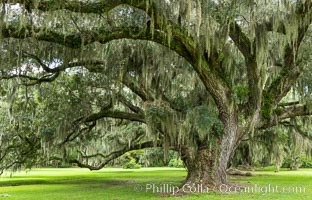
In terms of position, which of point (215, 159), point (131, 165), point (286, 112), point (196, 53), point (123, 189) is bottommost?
point (131, 165)

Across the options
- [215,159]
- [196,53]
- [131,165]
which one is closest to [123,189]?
[215,159]

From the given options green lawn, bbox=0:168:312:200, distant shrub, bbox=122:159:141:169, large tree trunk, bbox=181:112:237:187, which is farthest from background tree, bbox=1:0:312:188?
distant shrub, bbox=122:159:141:169

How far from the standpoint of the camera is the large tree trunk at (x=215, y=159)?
9773 millimetres

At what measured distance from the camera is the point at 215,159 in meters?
9.89

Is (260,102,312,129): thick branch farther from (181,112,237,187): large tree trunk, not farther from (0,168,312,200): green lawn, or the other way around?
(0,168,312,200): green lawn

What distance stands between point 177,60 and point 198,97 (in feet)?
4.26

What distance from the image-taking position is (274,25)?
8.41 metres

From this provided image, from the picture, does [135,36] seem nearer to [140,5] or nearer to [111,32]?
Answer: [111,32]

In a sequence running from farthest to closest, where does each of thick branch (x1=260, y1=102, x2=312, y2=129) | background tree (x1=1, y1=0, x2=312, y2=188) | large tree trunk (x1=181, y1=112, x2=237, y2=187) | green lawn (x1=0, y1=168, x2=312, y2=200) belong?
thick branch (x1=260, y1=102, x2=312, y2=129) < large tree trunk (x1=181, y1=112, x2=237, y2=187) < green lawn (x1=0, y1=168, x2=312, y2=200) < background tree (x1=1, y1=0, x2=312, y2=188)

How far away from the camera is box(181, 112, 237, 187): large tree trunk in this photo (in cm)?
977

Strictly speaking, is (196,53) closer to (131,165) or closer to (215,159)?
(215,159)

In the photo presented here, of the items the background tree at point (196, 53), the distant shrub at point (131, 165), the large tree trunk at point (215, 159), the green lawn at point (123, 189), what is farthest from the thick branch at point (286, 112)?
the distant shrub at point (131, 165)

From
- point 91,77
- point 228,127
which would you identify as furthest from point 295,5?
point 91,77

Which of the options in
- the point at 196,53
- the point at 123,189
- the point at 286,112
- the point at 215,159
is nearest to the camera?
the point at 196,53
